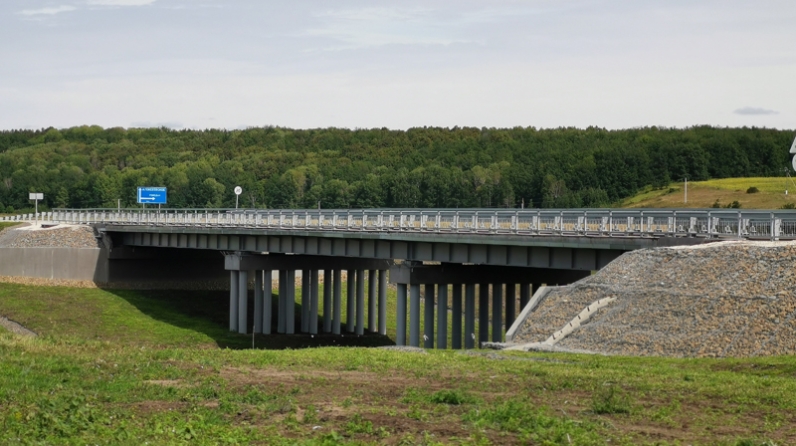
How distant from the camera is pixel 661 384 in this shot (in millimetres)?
25797

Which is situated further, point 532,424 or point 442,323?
point 442,323

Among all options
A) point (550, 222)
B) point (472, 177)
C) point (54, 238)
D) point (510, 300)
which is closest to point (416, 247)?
point (510, 300)

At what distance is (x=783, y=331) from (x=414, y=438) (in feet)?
65.4

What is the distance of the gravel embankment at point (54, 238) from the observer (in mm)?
91000

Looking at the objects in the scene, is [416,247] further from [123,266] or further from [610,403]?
[610,403]

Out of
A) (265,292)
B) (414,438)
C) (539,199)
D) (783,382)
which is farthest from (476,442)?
(539,199)

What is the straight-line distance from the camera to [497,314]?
6084 cm

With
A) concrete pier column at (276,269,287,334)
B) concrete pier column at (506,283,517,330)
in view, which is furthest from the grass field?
concrete pier column at (276,269,287,334)

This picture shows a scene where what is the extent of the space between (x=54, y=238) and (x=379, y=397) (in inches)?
2888

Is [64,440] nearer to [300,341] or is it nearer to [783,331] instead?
[783,331]

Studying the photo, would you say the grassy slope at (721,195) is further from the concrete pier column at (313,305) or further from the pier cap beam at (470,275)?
the pier cap beam at (470,275)

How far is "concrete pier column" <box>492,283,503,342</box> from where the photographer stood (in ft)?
195

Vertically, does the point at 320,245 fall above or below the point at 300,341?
above

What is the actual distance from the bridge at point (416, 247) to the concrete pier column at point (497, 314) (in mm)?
86
